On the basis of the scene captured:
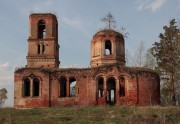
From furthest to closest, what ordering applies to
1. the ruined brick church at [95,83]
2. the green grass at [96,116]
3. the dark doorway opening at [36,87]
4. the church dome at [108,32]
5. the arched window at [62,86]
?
the church dome at [108,32] < the dark doorway opening at [36,87] < the arched window at [62,86] < the ruined brick church at [95,83] < the green grass at [96,116]

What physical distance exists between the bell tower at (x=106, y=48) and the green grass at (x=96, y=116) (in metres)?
8.11

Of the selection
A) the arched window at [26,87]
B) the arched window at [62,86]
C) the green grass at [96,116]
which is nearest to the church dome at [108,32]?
the arched window at [62,86]

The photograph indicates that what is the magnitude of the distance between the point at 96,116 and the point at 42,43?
42.9ft

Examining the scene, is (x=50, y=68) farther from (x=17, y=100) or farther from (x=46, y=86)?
(x=17, y=100)

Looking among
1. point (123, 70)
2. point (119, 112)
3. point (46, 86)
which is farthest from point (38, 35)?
point (119, 112)

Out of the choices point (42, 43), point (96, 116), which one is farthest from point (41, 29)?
point (96, 116)

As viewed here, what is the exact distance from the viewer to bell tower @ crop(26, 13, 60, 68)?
3173 centimetres

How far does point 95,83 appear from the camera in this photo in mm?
28531

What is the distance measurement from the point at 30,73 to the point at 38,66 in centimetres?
224

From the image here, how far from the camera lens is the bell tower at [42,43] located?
31734 millimetres

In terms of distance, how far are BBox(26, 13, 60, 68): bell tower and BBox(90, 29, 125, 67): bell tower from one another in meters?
3.62

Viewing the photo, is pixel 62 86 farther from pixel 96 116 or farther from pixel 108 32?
pixel 96 116

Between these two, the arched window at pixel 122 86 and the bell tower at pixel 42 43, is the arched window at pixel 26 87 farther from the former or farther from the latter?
the arched window at pixel 122 86

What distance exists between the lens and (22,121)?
19.6m
